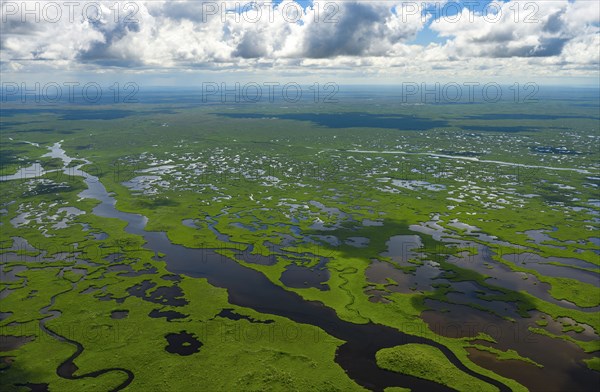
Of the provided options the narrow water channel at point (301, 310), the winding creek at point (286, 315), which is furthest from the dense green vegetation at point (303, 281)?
the narrow water channel at point (301, 310)

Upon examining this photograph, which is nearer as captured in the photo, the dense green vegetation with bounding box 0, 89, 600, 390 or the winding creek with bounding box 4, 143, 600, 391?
the winding creek with bounding box 4, 143, 600, 391

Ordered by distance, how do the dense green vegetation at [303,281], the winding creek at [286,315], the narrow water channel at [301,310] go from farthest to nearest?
1. the dense green vegetation at [303,281]
2. the narrow water channel at [301,310]
3. the winding creek at [286,315]

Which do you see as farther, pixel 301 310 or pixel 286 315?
pixel 301 310

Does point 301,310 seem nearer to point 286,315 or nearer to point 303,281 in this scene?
point 286,315

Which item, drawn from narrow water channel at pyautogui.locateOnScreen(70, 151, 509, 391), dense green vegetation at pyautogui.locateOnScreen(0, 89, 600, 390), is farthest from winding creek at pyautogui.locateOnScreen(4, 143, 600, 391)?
dense green vegetation at pyautogui.locateOnScreen(0, 89, 600, 390)

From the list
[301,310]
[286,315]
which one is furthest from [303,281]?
[286,315]

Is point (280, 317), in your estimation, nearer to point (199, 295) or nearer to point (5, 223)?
point (199, 295)

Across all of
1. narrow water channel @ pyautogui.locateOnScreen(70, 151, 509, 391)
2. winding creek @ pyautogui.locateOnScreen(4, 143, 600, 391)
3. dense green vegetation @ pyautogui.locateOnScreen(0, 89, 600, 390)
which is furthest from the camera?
dense green vegetation @ pyautogui.locateOnScreen(0, 89, 600, 390)

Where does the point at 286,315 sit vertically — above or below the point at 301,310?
below

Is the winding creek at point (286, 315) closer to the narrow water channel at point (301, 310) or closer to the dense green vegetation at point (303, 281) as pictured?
the narrow water channel at point (301, 310)

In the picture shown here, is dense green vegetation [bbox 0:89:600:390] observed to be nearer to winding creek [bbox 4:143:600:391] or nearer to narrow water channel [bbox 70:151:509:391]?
winding creek [bbox 4:143:600:391]

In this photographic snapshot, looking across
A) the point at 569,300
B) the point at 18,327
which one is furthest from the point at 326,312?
the point at 18,327

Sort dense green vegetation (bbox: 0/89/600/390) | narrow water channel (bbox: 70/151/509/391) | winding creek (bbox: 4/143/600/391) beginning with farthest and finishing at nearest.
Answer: dense green vegetation (bbox: 0/89/600/390)
narrow water channel (bbox: 70/151/509/391)
winding creek (bbox: 4/143/600/391)

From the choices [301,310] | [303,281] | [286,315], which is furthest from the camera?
[303,281]
